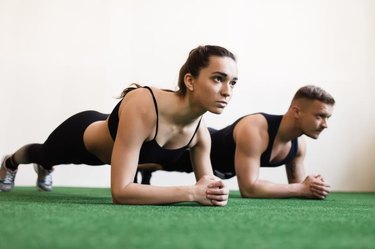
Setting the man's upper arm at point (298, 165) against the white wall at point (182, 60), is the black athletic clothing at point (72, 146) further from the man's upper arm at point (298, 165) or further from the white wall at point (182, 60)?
the white wall at point (182, 60)

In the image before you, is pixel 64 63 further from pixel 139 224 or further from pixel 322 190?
pixel 139 224

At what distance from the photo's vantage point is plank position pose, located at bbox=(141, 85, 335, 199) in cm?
231

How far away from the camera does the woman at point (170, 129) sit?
1555 mm

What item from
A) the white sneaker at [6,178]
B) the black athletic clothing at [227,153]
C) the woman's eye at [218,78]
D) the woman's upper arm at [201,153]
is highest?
the woman's eye at [218,78]

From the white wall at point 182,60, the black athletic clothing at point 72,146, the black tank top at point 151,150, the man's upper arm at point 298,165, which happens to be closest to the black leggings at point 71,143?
the black athletic clothing at point 72,146

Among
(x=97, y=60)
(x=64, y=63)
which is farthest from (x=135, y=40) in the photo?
(x=64, y=63)

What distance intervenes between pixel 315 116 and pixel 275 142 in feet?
0.80

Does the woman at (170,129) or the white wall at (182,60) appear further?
the white wall at (182,60)

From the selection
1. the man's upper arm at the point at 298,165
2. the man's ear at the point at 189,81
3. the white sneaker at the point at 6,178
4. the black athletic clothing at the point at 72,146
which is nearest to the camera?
the man's ear at the point at 189,81

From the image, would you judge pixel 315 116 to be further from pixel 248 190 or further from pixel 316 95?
pixel 248 190

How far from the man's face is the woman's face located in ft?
2.95

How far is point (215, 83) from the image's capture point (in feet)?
5.29

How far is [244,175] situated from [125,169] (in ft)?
3.09

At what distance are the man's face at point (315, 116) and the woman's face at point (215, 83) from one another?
0.90 metres
